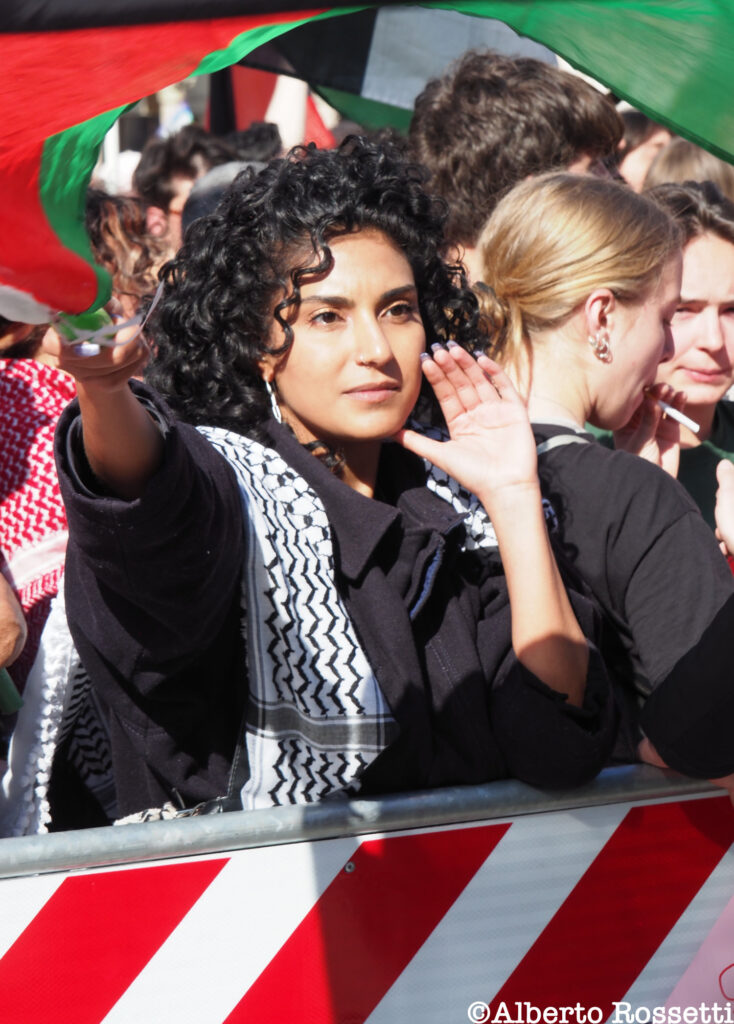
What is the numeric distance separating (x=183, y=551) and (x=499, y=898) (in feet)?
2.58

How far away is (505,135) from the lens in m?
3.43

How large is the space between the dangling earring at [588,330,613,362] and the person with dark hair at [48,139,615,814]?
0.36 meters

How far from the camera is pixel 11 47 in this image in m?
1.20

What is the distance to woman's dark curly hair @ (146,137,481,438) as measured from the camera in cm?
213

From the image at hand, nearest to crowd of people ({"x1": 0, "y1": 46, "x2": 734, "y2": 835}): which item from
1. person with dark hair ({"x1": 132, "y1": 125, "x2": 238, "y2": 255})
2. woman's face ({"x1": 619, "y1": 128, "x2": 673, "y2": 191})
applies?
woman's face ({"x1": 619, "y1": 128, "x2": 673, "y2": 191})

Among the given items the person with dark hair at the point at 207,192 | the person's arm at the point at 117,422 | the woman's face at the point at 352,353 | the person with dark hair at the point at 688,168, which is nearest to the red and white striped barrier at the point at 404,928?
the person's arm at the point at 117,422

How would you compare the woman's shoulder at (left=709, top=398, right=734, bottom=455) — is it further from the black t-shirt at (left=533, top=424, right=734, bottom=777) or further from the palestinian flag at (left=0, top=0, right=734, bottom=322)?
the palestinian flag at (left=0, top=0, right=734, bottom=322)

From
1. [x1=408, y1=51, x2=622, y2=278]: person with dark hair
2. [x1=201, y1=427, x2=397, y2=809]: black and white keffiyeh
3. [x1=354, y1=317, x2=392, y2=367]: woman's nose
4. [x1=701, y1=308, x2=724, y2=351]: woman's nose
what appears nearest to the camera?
[x1=201, y1=427, x2=397, y2=809]: black and white keffiyeh

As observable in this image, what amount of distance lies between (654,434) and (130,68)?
1.97m

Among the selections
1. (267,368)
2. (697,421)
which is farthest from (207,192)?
(267,368)

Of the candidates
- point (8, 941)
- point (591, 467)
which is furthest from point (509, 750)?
point (8, 941)

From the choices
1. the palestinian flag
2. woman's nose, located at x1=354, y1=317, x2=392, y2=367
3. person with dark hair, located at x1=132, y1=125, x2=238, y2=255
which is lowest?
person with dark hair, located at x1=132, y1=125, x2=238, y2=255

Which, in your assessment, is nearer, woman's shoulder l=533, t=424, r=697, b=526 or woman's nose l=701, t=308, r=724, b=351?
woman's shoulder l=533, t=424, r=697, b=526

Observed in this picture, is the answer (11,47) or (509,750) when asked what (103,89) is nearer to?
(11,47)
